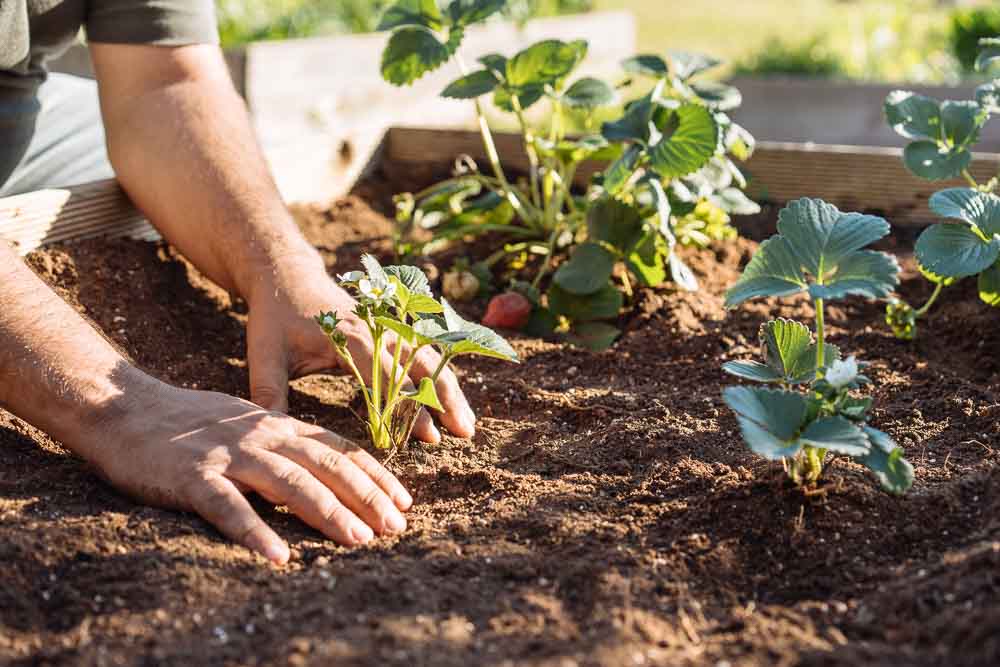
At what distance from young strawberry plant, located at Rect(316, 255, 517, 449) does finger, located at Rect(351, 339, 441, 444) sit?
0.10 feet

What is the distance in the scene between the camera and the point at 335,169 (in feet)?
9.64

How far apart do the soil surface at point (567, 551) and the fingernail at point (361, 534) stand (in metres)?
0.02

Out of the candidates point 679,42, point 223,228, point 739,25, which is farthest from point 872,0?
point 223,228

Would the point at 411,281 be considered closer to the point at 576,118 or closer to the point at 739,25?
the point at 576,118

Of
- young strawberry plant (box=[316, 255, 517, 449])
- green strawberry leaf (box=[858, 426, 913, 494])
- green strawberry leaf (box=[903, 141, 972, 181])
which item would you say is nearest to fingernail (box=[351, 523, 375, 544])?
young strawberry plant (box=[316, 255, 517, 449])

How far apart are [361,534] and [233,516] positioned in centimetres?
16

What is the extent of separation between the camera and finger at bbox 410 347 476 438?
5.67 feet

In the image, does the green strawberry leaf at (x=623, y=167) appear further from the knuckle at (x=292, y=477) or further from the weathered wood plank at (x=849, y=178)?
the knuckle at (x=292, y=477)

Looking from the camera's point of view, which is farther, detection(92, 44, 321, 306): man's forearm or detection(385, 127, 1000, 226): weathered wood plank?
detection(385, 127, 1000, 226): weathered wood plank

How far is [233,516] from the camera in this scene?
1396 mm

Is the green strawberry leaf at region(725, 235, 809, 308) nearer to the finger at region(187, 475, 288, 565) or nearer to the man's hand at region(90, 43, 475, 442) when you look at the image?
the man's hand at region(90, 43, 475, 442)

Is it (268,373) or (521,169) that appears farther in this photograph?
(521,169)

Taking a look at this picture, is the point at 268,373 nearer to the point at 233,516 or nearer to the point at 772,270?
the point at 233,516

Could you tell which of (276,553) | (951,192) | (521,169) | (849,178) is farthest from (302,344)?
(849,178)
